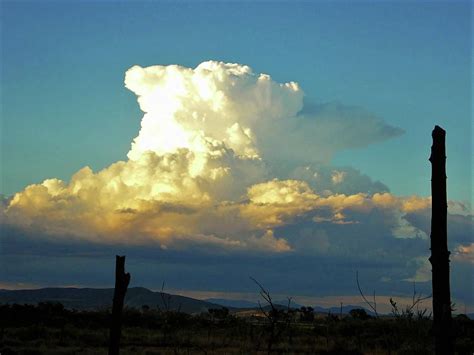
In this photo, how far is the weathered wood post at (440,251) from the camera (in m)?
14.2

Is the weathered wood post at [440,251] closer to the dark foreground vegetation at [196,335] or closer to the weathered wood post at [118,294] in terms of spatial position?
the dark foreground vegetation at [196,335]

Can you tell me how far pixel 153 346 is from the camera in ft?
149

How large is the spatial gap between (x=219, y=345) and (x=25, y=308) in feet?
101

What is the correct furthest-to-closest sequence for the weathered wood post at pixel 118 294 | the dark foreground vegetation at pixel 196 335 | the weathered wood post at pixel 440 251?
1. the dark foreground vegetation at pixel 196 335
2. the weathered wood post at pixel 118 294
3. the weathered wood post at pixel 440 251

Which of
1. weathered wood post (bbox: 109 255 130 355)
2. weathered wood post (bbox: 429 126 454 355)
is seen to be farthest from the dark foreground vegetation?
weathered wood post (bbox: 429 126 454 355)

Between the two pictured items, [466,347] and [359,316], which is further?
[359,316]

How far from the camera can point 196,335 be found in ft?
171

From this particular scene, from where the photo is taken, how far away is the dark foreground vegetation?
25719 millimetres

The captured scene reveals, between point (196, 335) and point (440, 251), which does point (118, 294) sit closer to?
point (440, 251)

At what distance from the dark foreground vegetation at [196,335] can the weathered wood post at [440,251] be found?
17.8 feet

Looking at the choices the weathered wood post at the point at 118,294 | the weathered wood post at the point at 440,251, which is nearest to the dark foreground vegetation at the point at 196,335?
the weathered wood post at the point at 118,294

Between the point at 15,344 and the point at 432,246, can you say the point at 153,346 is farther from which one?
the point at 432,246

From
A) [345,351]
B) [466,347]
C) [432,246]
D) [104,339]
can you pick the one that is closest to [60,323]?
[104,339]

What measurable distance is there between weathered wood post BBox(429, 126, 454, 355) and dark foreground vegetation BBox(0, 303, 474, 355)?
5434 mm
